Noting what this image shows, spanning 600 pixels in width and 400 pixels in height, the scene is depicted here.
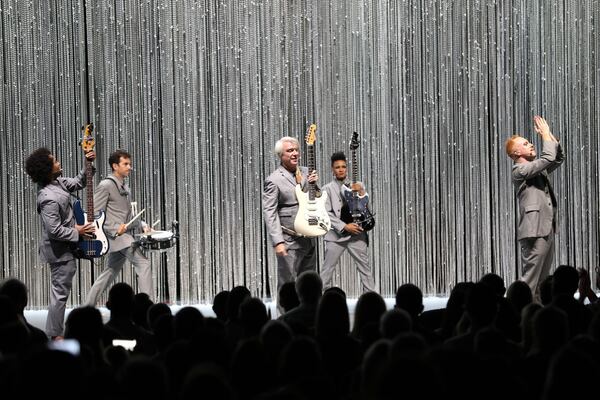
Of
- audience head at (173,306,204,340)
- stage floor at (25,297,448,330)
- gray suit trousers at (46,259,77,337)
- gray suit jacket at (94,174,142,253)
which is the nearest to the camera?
audience head at (173,306,204,340)

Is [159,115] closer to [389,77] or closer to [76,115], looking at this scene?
[76,115]

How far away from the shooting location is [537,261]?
281 inches

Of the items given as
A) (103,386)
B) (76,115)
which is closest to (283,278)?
(76,115)

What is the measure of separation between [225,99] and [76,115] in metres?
1.36

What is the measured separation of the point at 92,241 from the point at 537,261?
3236 millimetres

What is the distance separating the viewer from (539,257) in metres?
7.15

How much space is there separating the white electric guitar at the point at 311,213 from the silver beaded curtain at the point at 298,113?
1.92m

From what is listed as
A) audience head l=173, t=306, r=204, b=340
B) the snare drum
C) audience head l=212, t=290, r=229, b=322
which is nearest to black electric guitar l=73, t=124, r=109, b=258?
the snare drum

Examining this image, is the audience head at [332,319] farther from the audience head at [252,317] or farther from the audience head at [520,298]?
the audience head at [520,298]

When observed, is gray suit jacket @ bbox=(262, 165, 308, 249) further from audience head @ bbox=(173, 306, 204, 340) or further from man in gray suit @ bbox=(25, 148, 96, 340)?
audience head @ bbox=(173, 306, 204, 340)

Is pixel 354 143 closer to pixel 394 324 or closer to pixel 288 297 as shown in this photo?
pixel 288 297

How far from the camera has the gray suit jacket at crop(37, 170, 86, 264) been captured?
6.45 m

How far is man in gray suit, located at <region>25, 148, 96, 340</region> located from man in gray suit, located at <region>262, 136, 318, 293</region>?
1272mm

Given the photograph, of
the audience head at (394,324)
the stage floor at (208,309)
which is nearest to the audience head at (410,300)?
the audience head at (394,324)
